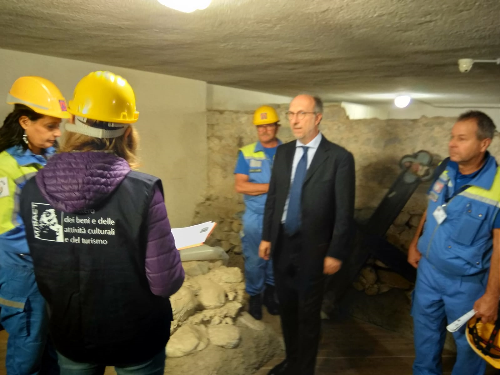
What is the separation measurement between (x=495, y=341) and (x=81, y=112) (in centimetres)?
192

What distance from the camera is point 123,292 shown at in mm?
1057

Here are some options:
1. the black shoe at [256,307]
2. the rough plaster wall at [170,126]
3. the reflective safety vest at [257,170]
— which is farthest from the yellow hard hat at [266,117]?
the black shoe at [256,307]

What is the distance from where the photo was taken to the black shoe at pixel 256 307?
2976 mm

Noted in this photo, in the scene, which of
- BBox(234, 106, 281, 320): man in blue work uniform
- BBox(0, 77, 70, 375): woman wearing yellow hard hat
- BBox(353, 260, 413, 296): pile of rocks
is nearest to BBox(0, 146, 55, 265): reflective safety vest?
BBox(0, 77, 70, 375): woman wearing yellow hard hat

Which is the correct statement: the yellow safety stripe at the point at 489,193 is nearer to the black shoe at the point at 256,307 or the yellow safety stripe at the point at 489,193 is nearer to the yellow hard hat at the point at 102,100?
the yellow hard hat at the point at 102,100

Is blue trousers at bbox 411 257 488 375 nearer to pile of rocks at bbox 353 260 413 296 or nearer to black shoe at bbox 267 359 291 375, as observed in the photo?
black shoe at bbox 267 359 291 375

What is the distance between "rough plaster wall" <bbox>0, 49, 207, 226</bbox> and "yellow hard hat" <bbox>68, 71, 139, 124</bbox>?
191 centimetres

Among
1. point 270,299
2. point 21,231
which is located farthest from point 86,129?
point 270,299

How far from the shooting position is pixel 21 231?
59.6 inches

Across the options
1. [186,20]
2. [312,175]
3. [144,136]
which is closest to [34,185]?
[186,20]

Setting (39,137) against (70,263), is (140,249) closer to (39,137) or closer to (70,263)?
(70,263)

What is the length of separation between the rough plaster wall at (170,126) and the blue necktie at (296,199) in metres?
1.63

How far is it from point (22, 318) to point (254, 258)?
5.94ft

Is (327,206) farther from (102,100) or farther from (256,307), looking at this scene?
(256,307)
